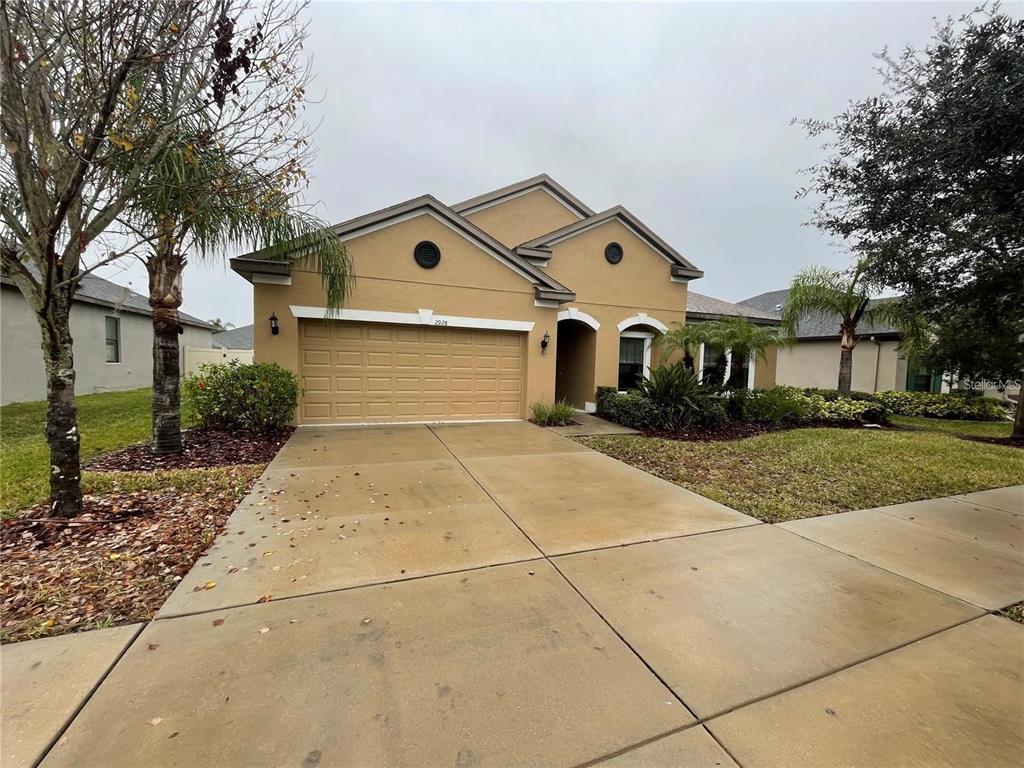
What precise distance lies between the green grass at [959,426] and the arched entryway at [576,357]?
902 centimetres

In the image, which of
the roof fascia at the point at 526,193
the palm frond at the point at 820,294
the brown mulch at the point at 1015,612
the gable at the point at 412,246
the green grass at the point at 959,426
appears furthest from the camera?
the roof fascia at the point at 526,193

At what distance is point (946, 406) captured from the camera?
15.3 metres

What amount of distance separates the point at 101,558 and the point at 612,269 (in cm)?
1241

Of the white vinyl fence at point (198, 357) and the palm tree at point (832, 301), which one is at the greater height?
the palm tree at point (832, 301)

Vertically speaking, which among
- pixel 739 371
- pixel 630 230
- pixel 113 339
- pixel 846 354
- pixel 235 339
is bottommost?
pixel 739 371

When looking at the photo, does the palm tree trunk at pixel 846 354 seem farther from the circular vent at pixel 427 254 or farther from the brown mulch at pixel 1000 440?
the circular vent at pixel 427 254

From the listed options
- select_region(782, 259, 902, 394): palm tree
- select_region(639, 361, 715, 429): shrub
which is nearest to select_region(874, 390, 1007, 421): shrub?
select_region(782, 259, 902, 394): palm tree

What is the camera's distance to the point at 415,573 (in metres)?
3.37

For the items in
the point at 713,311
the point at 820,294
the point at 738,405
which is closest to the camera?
the point at 738,405

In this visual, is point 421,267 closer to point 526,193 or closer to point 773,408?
point 526,193

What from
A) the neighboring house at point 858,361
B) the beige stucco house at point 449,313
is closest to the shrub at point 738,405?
the beige stucco house at point 449,313

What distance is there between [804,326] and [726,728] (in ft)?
80.1

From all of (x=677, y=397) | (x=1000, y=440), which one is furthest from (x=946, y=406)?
(x=677, y=397)

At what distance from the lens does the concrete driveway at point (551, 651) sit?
192 cm
